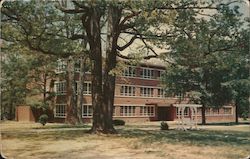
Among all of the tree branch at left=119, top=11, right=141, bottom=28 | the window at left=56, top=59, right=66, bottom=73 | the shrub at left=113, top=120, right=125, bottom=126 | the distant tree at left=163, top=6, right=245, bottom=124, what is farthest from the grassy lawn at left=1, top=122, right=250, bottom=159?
the tree branch at left=119, top=11, right=141, bottom=28

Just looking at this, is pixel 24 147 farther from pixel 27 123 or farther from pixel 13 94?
pixel 13 94

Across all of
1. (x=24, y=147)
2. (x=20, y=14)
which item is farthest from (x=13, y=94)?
(x=20, y=14)

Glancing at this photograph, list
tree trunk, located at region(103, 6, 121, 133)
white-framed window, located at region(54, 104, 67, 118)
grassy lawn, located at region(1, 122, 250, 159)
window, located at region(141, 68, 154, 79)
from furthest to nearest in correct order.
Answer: tree trunk, located at region(103, 6, 121, 133)
window, located at region(141, 68, 154, 79)
white-framed window, located at region(54, 104, 67, 118)
grassy lawn, located at region(1, 122, 250, 159)

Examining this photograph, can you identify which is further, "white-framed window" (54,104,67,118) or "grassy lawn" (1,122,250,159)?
"white-framed window" (54,104,67,118)

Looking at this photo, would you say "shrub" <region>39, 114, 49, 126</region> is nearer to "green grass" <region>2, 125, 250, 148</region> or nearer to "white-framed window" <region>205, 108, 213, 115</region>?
"green grass" <region>2, 125, 250, 148</region>

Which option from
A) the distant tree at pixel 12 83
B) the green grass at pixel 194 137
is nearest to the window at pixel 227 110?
the green grass at pixel 194 137

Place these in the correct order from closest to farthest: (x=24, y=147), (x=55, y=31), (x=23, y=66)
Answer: (x=24, y=147), (x=23, y=66), (x=55, y=31)

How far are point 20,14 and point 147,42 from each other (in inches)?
111

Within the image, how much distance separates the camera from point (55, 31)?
825cm

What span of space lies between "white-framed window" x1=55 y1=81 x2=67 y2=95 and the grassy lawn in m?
0.61

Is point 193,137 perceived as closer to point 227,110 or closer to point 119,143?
point 227,110

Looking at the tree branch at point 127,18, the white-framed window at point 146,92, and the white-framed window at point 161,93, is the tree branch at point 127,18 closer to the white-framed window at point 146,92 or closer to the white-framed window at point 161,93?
the white-framed window at point 146,92

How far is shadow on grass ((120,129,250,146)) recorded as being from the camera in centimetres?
796

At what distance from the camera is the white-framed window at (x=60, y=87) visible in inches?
297
